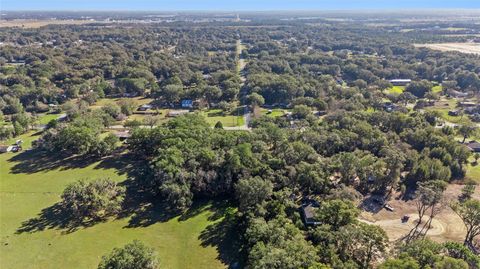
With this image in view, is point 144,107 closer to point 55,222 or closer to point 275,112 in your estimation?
point 275,112

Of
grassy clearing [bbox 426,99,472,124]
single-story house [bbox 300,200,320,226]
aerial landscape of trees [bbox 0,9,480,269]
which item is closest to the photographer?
aerial landscape of trees [bbox 0,9,480,269]

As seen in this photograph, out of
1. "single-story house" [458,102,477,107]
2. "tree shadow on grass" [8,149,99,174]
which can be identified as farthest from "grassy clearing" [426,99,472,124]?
"tree shadow on grass" [8,149,99,174]

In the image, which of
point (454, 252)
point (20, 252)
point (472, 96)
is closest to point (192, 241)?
point (20, 252)

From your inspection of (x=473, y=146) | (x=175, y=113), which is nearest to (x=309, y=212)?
(x=473, y=146)

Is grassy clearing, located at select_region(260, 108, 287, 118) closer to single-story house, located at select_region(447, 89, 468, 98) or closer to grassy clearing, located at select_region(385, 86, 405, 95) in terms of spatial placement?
grassy clearing, located at select_region(385, 86, 405, 95)

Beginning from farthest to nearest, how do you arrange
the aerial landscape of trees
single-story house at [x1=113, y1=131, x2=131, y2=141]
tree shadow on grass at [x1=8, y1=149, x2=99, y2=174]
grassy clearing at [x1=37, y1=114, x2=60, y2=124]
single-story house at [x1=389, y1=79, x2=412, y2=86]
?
single-story house at [x1=389, y1=79, x2=412, y2=86] < grassy clearing at [x1=37, y1=114, x2=60, y2=124] < single-story house at [x1=113, y1=131, x2=131, y2=141] < tree shadow on grass at [x1=8, y1=149, x2=99, y2=174] < the aerial landscape of trees

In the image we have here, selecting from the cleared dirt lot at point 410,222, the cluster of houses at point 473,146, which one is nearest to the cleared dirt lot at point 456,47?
the cluster of houses at point 473,146

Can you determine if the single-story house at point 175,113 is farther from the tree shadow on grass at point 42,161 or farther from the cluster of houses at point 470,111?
the cluster of houses at point 470,111
